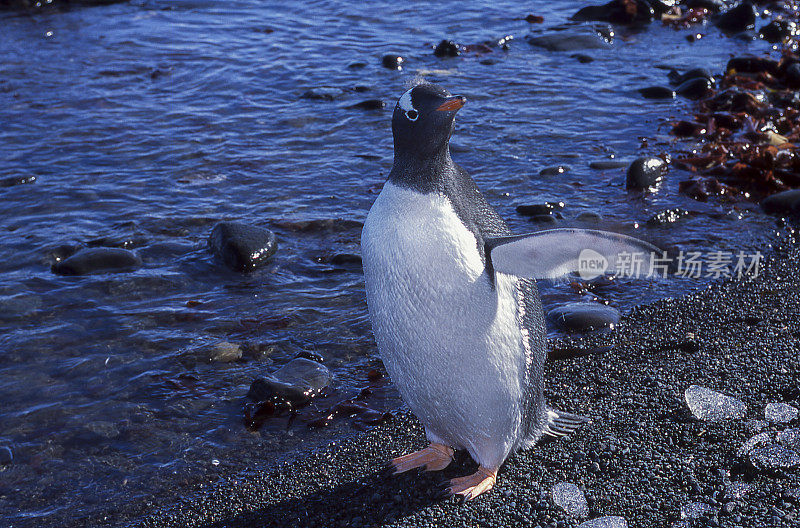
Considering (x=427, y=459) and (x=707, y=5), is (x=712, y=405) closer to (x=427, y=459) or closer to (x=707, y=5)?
(x=427, y=459)

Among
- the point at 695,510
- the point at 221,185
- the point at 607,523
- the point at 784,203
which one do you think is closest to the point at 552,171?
the point at 784,203

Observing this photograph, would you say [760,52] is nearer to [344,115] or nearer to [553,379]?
[344,115]

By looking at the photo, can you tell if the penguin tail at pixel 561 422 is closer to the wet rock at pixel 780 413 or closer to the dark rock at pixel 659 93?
the wet rock at pixel 780 413

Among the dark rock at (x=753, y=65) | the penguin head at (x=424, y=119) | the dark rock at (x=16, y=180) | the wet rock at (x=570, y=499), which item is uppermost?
the penguin head at (x=424, y=119)

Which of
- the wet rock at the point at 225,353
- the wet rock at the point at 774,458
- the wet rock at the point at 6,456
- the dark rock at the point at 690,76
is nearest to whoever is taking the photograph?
the wet rock at the point at 774,458

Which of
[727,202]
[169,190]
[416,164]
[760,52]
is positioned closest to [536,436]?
[416,164]

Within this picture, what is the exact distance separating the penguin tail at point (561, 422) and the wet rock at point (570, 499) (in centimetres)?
42

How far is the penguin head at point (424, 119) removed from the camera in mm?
3789

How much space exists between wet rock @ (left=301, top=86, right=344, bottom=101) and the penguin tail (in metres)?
6.90

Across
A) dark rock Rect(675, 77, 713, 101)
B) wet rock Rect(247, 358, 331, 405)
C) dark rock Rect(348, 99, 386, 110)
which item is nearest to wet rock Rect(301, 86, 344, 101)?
dark rock Rect(348, 99, 386, 110)

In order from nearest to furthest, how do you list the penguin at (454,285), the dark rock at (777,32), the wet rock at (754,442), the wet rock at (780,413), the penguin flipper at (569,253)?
the penguin flipper at (569,253) → the penguin at (454,285) → the wet rock at (754,442) → the wet rock at (780,413) → the dark rock at (777,32)

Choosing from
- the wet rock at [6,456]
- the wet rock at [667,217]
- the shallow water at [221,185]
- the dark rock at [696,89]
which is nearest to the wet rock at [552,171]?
the shallow water at [221,185]

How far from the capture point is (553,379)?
→ 5152 mm

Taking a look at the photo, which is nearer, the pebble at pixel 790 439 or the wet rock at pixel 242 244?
the pebble at pixel 790 439
